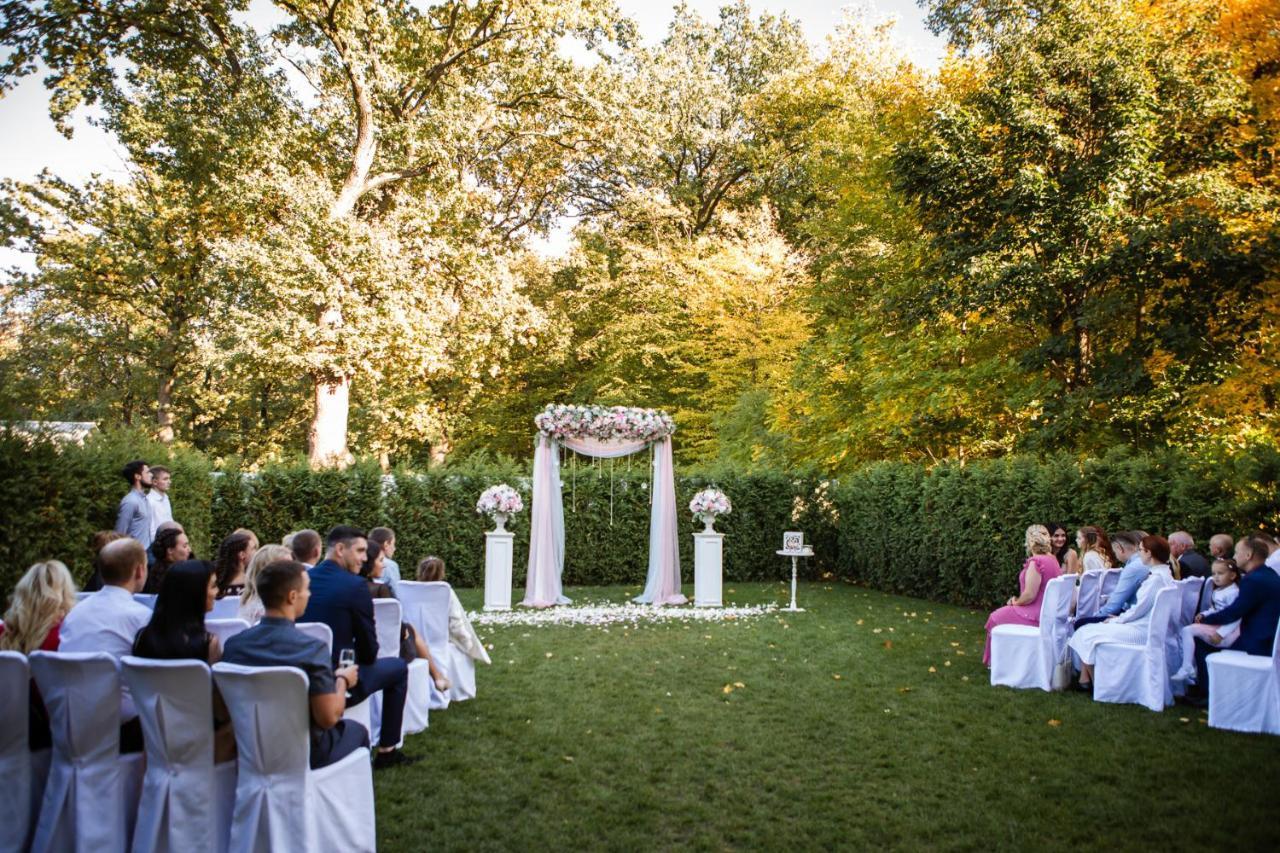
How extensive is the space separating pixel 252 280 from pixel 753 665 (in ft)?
48.6

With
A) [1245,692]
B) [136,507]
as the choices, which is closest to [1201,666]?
[1245,692]

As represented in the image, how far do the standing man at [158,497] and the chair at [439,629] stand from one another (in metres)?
3.27

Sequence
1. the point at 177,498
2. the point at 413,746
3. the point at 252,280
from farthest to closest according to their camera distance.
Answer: the point at 252,280
the point at 177,498
the point at 413,746

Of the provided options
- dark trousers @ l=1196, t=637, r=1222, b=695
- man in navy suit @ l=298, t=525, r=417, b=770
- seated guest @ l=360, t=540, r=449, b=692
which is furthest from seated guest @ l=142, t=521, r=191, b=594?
dark trousers @ l=1196, t=637, r=1222, b=695

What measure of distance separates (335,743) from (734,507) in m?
14.2

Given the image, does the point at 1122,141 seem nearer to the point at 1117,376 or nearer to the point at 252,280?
the point at 1117,376

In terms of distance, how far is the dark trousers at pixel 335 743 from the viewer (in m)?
3.79

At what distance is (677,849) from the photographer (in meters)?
4.13

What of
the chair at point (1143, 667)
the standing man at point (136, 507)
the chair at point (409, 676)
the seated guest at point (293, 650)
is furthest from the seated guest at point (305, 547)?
the chair at point (1143, 667)

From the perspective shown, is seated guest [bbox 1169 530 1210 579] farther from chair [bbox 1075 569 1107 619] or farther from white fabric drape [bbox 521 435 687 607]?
white fabric drape [bbox 521 435 687 607]

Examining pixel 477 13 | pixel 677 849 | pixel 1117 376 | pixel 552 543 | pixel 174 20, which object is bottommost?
pixel 677 849

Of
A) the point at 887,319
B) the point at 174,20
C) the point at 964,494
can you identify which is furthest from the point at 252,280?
the point at 964,494

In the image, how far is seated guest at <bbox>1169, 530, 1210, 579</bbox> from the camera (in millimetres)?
7625

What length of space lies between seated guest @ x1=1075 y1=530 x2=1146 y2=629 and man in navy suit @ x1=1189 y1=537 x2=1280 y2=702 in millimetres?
714
